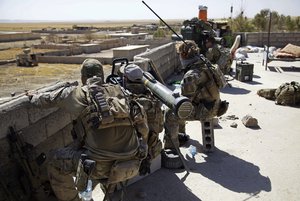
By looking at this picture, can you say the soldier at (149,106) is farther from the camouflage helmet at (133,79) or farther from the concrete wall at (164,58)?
the concrete wall at (164,58)

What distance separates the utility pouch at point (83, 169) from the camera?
278 cm

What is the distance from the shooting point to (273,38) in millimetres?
18578

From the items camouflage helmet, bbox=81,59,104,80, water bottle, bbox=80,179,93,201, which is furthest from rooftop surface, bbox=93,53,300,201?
camouflage helmet, bbox=81,59,104,80

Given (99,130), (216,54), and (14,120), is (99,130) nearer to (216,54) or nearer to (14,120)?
(14,120)

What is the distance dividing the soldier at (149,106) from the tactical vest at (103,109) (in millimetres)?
709

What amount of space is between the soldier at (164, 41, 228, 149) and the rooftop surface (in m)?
0.63

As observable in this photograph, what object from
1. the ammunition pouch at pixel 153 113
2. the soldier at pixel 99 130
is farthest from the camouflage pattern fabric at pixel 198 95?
the soldier at pixel 99 130

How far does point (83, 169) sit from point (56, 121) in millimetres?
1250

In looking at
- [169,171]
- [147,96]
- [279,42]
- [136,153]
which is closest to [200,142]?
[169,171]

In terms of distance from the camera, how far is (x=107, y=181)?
120 inches

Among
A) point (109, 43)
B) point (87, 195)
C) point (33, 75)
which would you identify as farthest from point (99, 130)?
point (109, 43)

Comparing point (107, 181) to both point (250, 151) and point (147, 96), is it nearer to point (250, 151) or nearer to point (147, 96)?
point (147, 96)

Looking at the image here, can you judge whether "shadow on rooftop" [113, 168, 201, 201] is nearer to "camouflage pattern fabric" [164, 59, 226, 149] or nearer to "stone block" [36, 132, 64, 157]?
"camouflage pattern fabric" [164, 59, 226, 149]

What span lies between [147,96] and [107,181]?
4.09ft
